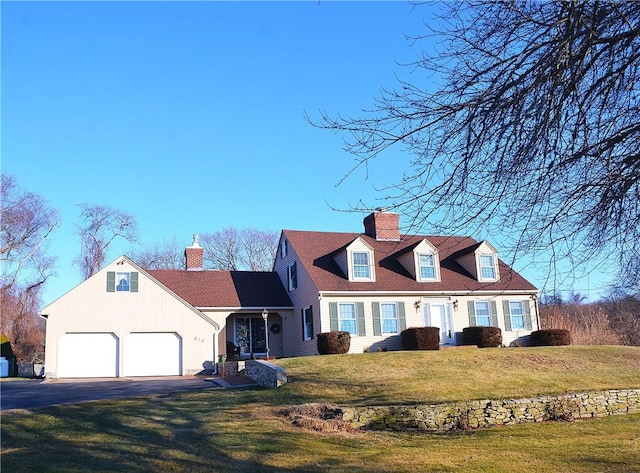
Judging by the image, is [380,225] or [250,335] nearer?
[250,335]

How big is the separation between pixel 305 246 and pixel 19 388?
45.5ft

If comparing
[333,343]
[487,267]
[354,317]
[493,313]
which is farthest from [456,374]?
[487,267]

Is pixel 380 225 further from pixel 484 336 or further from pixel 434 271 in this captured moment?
pixel 484 336

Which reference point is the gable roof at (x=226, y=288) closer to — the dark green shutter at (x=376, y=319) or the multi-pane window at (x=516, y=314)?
the dark green shutter at (x=376, y=319)

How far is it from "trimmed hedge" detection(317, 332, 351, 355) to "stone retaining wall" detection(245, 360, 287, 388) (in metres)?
3.97

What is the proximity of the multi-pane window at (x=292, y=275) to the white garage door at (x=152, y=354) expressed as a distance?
6476mm

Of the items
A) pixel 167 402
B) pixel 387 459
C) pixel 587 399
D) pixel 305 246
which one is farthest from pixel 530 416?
pixel 305 246

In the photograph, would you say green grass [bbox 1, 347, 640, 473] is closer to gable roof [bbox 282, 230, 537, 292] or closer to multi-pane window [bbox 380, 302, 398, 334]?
multi-pane window [bbox 380, 302, 398, 334]

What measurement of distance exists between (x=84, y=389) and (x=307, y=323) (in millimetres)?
10528

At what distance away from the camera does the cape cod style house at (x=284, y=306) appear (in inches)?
902

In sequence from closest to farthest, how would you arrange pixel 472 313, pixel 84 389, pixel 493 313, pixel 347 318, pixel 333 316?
pixel 84 389 → pixel 333 316 → pixel 347 318 → pixel 472 313 → pixel 493 313

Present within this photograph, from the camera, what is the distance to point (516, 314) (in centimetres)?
2734

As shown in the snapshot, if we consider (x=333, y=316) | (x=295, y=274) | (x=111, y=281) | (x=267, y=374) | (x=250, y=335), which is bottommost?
(x=267, y=374)

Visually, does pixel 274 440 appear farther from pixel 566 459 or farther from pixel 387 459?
pixel 566 459
